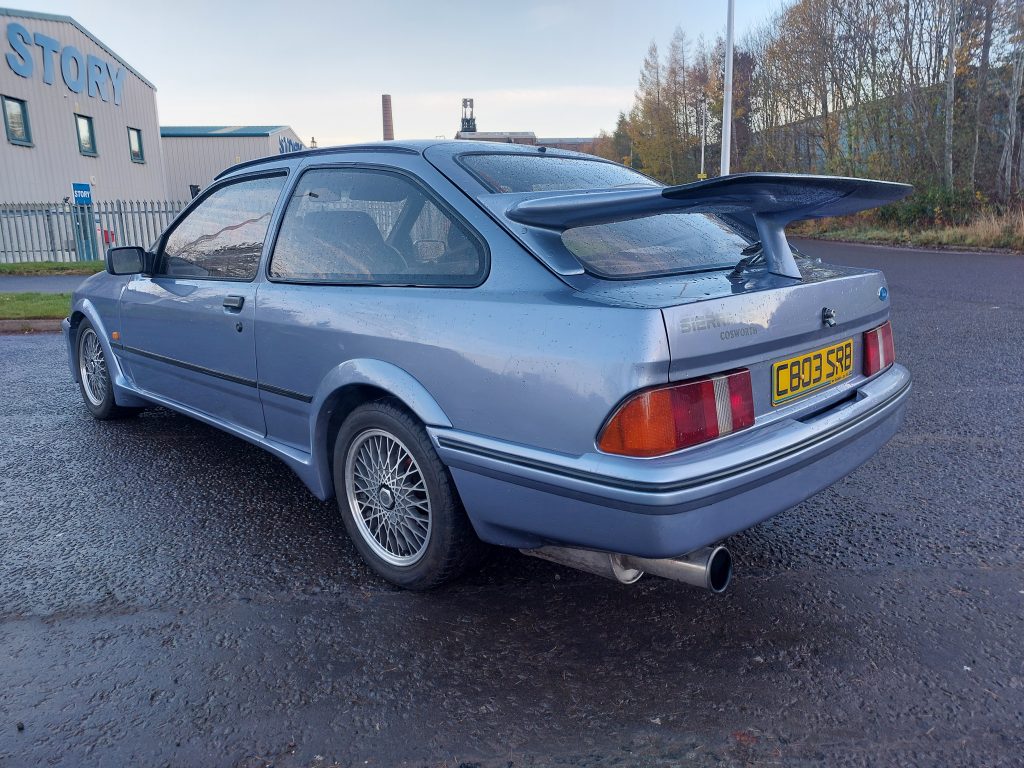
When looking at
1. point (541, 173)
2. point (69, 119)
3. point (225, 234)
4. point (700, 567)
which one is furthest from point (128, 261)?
point (69, 119)

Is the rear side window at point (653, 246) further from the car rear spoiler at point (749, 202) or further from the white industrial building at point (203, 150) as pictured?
the white industrial building at point (203, 150)

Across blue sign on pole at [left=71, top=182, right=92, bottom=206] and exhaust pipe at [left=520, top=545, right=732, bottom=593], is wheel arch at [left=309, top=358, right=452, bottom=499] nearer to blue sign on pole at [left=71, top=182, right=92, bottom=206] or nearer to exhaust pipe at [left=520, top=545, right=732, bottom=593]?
exhaust pipe at [left=520, top=545, right=732, bottom=593]

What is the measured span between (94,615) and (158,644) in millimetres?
346

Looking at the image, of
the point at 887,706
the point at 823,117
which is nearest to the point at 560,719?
the point at 887,706

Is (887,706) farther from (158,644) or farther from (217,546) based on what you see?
(217,546)

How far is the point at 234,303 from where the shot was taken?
3.34 metres

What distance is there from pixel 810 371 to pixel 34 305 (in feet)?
→ 34.0

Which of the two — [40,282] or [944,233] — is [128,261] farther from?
[944,233]

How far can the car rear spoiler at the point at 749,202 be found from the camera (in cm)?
213

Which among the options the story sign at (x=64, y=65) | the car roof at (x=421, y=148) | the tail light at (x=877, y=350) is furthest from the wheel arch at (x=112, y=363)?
the story sign at (x=64, y=65)

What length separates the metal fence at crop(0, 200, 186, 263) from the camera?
65.8 ft

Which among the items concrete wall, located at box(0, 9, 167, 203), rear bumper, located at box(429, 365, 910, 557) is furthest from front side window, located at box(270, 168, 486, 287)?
concrete wall, located at box(0, 9, 167, 203)

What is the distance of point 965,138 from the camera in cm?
2397

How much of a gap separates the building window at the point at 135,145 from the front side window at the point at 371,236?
3096 cm
